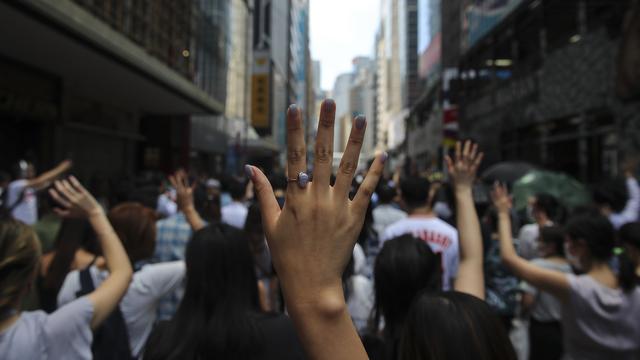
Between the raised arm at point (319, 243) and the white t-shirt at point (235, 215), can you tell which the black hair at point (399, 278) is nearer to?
the raised arm at point (319, 243)

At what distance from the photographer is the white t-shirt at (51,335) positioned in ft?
5.73

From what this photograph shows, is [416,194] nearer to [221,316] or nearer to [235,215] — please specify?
[235,215]

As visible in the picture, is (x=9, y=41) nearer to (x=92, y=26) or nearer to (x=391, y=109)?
(x=92, y=26)

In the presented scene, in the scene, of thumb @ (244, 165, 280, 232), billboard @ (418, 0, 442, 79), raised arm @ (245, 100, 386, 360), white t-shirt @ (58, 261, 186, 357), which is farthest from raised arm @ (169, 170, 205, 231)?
billboard @ (418, 0, 442, 79)

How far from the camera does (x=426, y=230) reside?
385cm

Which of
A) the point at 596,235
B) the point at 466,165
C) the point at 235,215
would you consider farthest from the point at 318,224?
the point at 235,215

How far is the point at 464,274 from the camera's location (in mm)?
2396

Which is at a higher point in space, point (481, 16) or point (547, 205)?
point (481, 16)

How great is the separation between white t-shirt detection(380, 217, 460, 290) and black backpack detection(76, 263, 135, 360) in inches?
78.9

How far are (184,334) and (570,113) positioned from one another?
57.2 ft

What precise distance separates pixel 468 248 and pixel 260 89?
32.8 metres

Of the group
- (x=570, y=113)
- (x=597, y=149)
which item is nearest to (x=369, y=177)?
(x=597, y=149)

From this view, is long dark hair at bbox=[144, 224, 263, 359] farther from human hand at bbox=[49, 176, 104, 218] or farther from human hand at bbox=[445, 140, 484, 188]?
human hand at bbox=[445, 140, 484, 188]

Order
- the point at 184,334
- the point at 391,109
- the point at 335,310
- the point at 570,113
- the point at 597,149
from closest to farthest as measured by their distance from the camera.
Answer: the point at 335,310 < the point at 184,334 < the point at 597,149 < the point at 570,113 < the point at 391,109
